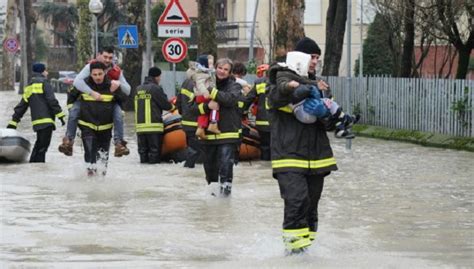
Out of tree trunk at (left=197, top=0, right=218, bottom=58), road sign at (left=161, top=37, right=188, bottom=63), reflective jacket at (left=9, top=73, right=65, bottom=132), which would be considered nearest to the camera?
reflective jacket at (left=9, top=73, right=65, bottom=132)

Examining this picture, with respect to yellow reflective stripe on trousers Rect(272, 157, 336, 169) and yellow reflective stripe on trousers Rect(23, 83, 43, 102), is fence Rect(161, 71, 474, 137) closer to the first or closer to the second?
yellow reflective stripe on trousers Rect(23, 83, 43, 102)

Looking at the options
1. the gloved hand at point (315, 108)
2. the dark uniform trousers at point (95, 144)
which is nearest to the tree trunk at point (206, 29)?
the dark uniform trousers at point (95, 144)

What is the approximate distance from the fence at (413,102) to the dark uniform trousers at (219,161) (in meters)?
10.2

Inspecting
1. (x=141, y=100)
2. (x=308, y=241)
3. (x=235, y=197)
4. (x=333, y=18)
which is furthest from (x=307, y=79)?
(x=333, y=18)

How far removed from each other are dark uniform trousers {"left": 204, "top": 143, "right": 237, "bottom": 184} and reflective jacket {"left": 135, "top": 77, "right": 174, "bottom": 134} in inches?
214

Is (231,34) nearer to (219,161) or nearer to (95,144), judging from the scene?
(95,144)

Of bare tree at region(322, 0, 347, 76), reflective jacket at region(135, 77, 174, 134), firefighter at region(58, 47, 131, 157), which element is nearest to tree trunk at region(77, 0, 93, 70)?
bare tree at region(322, 0, 347, 76)

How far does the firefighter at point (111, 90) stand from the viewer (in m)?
16.8

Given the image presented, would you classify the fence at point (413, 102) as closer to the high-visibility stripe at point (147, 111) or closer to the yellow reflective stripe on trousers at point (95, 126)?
the high-visibility stripe at point (147, 111)

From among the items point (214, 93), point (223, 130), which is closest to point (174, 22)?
point (223, 130)

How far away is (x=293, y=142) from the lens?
34.3 feet

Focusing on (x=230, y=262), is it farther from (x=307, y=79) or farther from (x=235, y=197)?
(x=235, y=197)

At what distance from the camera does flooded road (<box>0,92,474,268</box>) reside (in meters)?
10.5

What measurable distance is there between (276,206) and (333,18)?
24.8m
